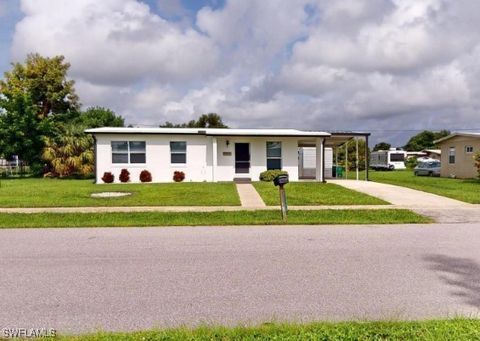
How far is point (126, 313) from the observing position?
377cm

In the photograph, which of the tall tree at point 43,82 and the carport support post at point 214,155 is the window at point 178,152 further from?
the tall tree at point 43,82

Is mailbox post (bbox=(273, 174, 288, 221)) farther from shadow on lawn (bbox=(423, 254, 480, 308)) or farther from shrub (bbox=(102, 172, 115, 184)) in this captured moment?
shrub (bbox=(102, 172, 115, 184))

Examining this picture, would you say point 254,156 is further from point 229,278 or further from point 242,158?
point 229,278

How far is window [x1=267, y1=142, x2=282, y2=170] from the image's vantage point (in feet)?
71.3

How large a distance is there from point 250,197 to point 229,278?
9096 mm

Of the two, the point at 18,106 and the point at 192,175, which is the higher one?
the point at 18,106

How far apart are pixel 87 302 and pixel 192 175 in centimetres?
1683

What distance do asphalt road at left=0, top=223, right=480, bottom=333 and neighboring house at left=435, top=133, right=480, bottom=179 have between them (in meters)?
22.3

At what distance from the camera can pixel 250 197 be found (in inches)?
548

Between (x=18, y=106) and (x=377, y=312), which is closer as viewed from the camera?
(x=377, y=312)

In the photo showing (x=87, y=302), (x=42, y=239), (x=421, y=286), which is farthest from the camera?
(x=42, y=239)

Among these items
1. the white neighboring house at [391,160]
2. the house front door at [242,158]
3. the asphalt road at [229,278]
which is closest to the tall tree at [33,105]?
the house front door at [242,158]

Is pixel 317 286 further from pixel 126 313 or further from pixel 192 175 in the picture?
pixel 192 175

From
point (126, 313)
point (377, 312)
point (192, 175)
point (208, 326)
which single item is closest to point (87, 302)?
point (126, 313)
